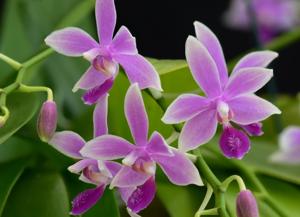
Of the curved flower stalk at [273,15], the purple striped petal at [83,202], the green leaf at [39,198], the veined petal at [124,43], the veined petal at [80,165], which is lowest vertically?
the curved flower stalk at [273,15]

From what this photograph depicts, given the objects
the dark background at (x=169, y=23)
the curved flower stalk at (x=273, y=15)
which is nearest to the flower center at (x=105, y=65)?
the curved flower stalk at (x=273, y=15)

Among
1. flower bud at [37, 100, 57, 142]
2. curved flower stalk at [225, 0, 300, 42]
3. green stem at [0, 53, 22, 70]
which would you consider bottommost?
curved flower stalk at [225, 0, 300, 42]

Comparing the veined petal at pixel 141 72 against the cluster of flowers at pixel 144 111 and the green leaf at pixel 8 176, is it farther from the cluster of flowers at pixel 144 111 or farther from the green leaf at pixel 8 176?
the green leaf at pixel 8 176

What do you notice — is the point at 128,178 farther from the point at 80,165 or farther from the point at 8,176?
the point at 8,176

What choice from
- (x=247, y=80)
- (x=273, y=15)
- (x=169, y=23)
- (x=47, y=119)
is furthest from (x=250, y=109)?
(x=169, y=23)

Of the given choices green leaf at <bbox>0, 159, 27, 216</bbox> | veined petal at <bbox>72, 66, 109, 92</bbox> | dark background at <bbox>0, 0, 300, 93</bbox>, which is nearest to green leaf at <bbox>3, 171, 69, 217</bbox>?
green leaf at <bbox>0, 159, 27, 216</bbox>

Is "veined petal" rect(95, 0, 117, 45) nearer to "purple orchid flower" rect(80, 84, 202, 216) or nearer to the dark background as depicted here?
"purple orchid flower" rect(80, 84, 202, 216)
